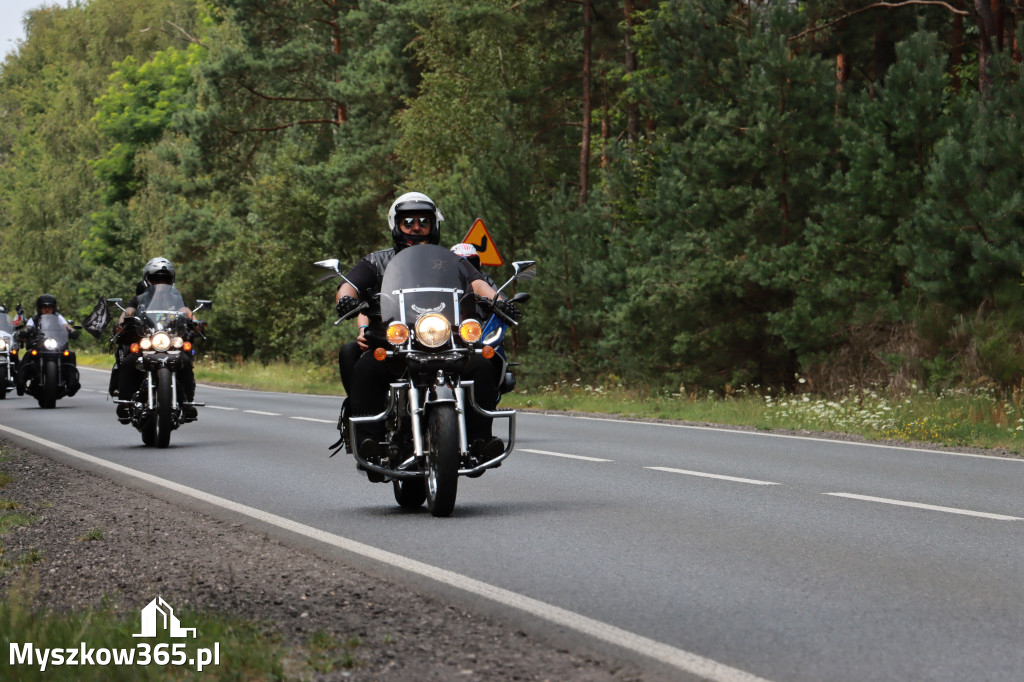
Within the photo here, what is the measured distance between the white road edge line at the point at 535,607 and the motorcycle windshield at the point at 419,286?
1.51 meters

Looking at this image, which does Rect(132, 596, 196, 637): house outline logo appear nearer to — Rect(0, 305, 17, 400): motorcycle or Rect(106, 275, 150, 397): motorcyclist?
Rect(106, 275, 150, 397): motorcyclist

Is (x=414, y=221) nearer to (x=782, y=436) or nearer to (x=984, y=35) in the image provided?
(x=782, y=436)

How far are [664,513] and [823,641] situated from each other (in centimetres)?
418

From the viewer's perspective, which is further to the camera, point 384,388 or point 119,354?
point 119,354

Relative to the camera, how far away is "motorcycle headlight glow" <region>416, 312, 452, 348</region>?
9.30 meters

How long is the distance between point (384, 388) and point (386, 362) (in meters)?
0.20

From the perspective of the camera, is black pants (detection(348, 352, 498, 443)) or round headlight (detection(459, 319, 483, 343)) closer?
round headlight (detection(459, 319, 483, 343))

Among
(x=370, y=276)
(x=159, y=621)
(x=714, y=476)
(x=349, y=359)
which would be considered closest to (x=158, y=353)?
(x=349, y=359)

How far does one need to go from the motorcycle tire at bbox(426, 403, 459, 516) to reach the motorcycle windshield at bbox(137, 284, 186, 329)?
748 cm

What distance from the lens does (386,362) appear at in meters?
9.67

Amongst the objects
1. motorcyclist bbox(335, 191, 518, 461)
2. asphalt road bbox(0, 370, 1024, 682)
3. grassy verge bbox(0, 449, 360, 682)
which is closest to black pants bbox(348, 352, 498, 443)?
motorcyclist bbox(335, 191, 518, 461)

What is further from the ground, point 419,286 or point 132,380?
point 419,286

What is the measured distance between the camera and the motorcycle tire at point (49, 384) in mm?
25438

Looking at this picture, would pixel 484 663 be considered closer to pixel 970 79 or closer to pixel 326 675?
pixel 326 675
